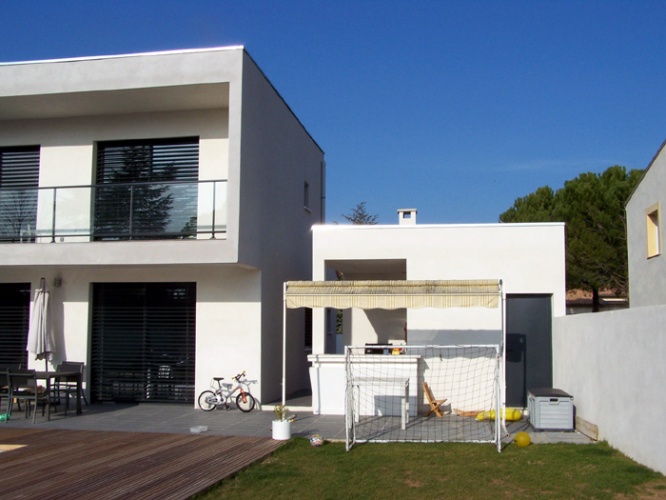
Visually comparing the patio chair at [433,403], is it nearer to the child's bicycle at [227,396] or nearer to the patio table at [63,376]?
the child's bicycle at [227,396]

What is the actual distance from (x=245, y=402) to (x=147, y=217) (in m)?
4.02

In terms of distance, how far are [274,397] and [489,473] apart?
7297 millimetres

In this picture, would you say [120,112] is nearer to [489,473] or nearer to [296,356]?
[296,356]

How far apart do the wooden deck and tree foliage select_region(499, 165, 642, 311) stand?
816 inches

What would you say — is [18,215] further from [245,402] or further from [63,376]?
[245,402]

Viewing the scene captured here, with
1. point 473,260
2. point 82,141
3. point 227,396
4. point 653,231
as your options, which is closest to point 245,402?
point 227,396

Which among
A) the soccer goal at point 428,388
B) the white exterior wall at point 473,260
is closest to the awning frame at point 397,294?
the soccer goal at point 428,388

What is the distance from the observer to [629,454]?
885 centimetres

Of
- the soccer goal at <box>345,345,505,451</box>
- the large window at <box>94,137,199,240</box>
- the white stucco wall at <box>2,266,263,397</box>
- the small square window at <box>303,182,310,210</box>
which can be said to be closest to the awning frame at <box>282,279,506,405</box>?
the soccer goal at <box>345,345,505,451</box>

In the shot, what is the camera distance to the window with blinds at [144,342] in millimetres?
14414

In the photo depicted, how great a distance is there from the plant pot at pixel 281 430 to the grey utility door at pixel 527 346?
4.98 metres

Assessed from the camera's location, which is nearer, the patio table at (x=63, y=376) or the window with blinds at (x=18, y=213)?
the patio table at (x=63, y=376)

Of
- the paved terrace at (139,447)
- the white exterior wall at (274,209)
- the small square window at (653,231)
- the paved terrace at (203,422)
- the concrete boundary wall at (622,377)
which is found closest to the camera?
the paved terrace at (139,447)

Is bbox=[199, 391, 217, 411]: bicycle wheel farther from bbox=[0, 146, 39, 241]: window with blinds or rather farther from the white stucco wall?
bbox=[0, 146, 39, 241]: window with blinds
